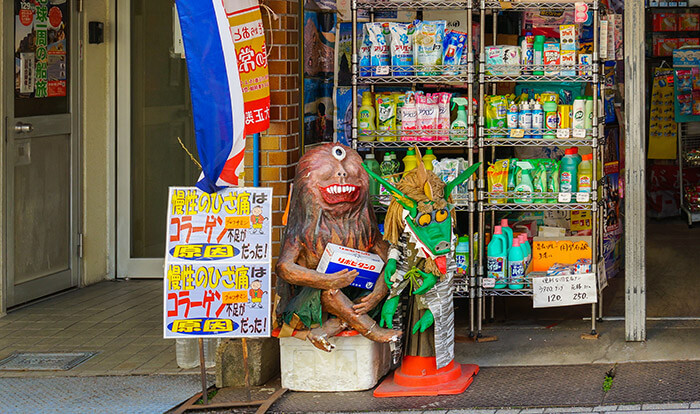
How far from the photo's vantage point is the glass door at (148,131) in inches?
389

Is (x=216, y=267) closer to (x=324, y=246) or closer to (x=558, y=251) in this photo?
(x=324, y=246)

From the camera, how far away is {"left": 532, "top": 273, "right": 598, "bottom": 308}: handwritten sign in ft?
24.9

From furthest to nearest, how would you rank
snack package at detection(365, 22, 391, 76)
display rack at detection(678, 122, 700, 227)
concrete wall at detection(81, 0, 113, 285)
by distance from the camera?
1. display rack at detection(678, 122, 700, 227)
2. concrete wall at detection(81, 0, 113, 285)
3. snack package at detection(365, 22, 391, 76)

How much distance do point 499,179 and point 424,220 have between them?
1.32 metres

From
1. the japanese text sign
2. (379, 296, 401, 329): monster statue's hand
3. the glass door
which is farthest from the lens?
the glass door

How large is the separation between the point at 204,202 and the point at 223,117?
20.4 inches

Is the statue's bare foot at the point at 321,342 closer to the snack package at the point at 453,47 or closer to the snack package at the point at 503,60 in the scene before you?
the snack package at the point at 453,47

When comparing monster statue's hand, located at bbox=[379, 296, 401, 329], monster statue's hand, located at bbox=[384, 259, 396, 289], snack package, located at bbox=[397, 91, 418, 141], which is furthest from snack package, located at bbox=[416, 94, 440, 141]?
monster statue's hand, located at bbox=[379, 296, 401, 329]

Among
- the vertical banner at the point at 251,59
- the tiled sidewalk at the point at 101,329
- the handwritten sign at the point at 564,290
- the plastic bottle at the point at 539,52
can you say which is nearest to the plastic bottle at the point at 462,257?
the handwritten sign at the point at 564,290

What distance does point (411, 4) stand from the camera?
751 centimetres

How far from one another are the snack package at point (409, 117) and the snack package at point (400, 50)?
0.20 metres

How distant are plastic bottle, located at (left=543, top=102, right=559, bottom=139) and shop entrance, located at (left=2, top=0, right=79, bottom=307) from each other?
420 cm

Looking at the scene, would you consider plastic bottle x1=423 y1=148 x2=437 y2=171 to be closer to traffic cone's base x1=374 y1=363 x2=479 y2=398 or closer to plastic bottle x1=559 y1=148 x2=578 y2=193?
plastic bottle x1=559 y1=148 x2=578 y2=193

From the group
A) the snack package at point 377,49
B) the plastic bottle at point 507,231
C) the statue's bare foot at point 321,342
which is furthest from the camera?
the plastic bottle at point 507,231
